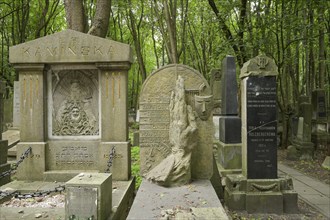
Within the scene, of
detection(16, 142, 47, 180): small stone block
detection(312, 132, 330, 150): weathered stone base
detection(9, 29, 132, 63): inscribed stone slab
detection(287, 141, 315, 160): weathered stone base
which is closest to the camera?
detection(9, 29, 132, 63): inscribed stone slab

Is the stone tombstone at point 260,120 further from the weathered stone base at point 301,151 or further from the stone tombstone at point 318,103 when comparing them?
the stone tombstone at point 318,103

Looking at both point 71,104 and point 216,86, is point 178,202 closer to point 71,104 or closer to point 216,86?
point 71,104

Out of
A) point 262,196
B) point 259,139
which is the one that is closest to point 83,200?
point 262,196

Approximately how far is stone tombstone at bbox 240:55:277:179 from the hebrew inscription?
11.2ft

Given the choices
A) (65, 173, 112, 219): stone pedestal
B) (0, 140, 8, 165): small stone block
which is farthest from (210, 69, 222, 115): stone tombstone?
(65, 173, 112, 219): stone pedestal

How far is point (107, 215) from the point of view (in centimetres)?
368

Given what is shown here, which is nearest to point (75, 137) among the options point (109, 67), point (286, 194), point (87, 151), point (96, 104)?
point (87, 151)

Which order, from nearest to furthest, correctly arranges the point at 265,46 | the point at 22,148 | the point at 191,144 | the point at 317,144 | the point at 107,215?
the point at 107,215, the point at 191,144, the point at 22,148, the point at 265,46, the point at 317,144

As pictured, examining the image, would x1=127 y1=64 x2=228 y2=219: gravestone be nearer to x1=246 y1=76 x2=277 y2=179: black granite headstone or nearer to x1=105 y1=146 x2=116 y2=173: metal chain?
x1=105 y1=146 x2=116 y2=173: metal chain

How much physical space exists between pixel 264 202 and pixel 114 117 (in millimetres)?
3712

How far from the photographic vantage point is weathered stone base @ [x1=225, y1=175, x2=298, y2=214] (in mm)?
5598

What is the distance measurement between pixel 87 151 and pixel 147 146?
4.77 feet

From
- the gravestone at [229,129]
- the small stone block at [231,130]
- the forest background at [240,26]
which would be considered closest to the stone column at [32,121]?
the forest background at [240,26]

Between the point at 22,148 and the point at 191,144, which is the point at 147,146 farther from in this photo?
the point at 22,148
